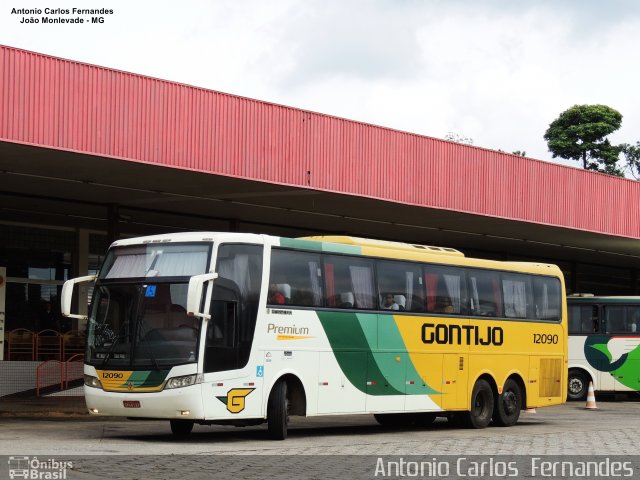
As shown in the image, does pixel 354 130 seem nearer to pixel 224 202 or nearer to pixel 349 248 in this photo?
pixel 224 202

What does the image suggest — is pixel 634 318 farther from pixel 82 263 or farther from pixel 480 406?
pixel 82 263

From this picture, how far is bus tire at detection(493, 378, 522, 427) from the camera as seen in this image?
72.4ft

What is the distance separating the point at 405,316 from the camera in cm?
1994

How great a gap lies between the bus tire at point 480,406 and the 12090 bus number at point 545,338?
5.68 ft

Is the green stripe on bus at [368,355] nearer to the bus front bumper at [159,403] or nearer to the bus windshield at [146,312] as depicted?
the bus windshield at [146,312]

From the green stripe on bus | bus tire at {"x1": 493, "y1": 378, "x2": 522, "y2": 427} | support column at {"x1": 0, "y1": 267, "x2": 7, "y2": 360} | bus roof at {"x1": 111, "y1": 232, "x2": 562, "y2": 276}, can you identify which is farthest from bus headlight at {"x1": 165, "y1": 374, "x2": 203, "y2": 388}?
support column at {"x1": 0, "y1": 267, "x2": 7, "y2": 360}

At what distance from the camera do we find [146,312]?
16609 millimetres

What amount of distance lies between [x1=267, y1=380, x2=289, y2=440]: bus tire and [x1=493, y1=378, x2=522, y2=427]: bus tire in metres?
6.10

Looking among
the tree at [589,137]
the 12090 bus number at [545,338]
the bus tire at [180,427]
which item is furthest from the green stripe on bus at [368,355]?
the tree at [589,137]

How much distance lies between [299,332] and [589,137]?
2772 inches

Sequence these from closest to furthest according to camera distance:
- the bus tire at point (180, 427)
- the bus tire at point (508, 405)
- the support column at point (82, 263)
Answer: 1. the bus tire at point (180, 427)
2. the bus tire at point (508, 405)
3. the support column at point (82, 263)

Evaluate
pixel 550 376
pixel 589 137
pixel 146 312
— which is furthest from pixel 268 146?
pixel 589 137

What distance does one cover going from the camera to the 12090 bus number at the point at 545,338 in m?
23.0

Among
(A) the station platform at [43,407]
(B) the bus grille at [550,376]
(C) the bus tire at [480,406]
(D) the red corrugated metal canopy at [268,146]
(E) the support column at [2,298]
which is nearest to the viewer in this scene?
(D) the red corrugated metal canopy at [268,146]
